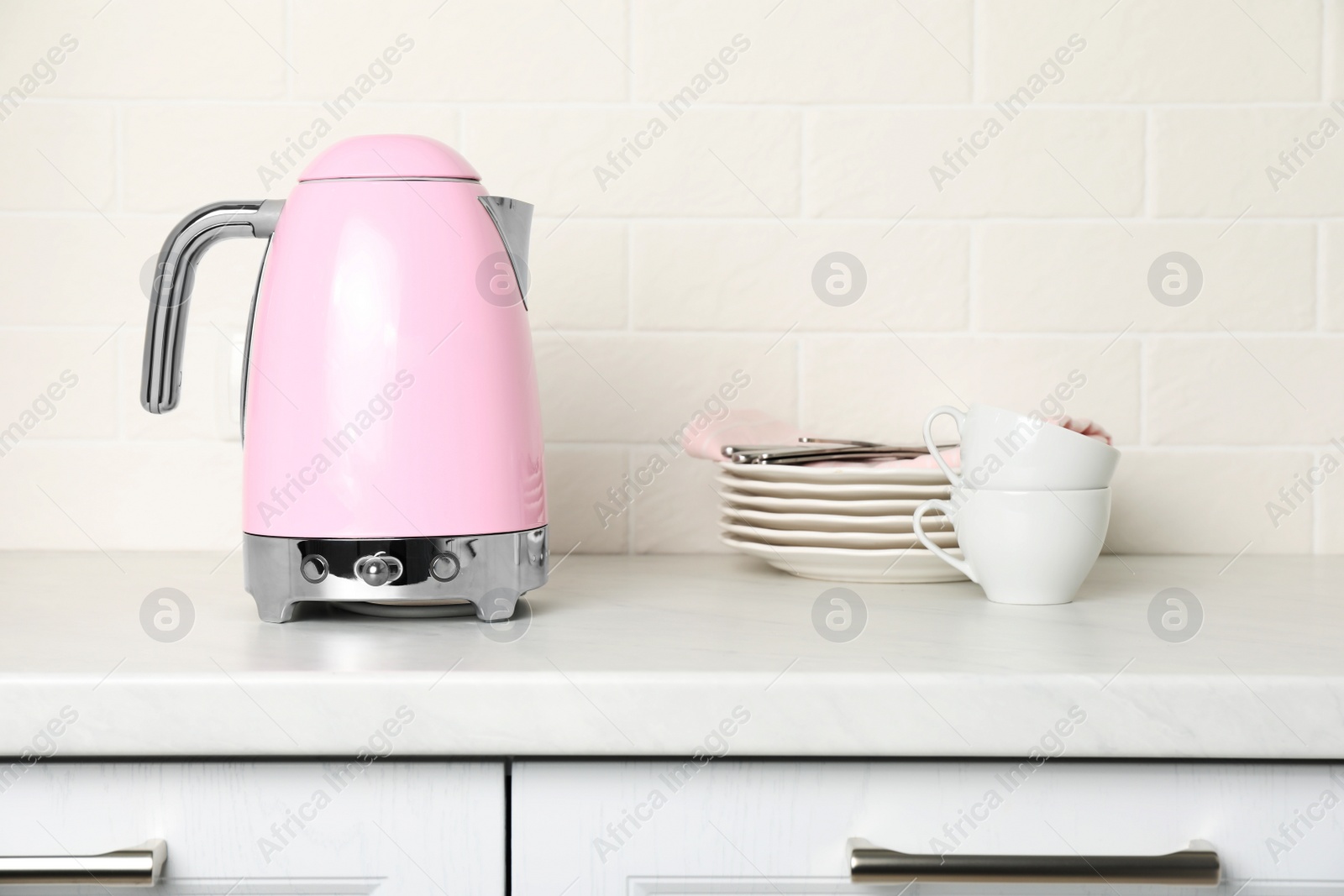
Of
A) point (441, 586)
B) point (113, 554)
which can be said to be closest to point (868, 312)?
point (441, 586)

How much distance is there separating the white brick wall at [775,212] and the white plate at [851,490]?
0.19 meters

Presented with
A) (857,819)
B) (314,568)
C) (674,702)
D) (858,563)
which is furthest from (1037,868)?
(314,568)

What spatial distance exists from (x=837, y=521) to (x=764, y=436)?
0.52ft

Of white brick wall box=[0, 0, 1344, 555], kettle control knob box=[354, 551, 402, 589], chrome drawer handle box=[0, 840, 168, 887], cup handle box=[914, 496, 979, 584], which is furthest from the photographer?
white brick wall box=[0, 0, 1344, 555]

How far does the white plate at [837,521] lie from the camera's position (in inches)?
32.4

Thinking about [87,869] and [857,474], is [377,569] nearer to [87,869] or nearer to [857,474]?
[87,869]

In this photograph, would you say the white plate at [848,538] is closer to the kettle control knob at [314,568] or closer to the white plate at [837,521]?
the white plate at [837,521]

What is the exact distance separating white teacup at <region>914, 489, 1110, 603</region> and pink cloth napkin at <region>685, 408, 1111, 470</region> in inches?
4.4

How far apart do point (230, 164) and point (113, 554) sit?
39 cm

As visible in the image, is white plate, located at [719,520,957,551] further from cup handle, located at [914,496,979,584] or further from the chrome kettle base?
the chrome kettle base

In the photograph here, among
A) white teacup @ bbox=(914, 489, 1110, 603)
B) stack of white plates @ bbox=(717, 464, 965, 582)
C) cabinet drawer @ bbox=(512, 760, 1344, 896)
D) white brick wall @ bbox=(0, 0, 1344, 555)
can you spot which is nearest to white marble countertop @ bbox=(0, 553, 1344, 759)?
cabinet drawer @ bbox=(512, 760, 1344, 896)

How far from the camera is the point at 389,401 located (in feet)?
2.11

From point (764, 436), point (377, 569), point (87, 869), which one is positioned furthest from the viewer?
point (764, 436)

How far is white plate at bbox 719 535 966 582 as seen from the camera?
0.81 m
